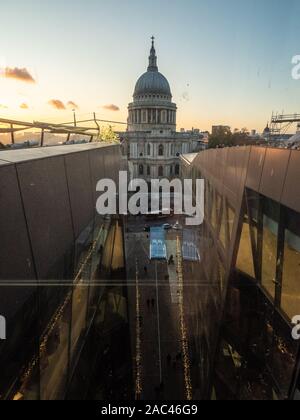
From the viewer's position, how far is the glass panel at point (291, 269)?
11.2 feet

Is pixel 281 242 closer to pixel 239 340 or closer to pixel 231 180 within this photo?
pixel 239 340

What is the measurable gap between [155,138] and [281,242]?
66.8 m

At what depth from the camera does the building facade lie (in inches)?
2726

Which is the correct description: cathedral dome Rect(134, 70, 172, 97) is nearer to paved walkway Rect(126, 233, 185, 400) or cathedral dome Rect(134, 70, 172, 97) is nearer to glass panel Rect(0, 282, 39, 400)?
paved walkway Rect(126, 233, 185, 400)

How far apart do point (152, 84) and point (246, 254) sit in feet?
253

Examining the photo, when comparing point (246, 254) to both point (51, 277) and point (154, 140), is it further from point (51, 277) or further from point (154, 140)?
point (154, 140)

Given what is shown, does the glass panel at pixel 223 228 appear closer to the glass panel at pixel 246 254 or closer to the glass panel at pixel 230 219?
the glass panel at pixel 230 219

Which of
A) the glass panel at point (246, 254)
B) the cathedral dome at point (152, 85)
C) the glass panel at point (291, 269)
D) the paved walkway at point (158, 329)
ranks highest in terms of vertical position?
the cathedral dome at point (152, 85)

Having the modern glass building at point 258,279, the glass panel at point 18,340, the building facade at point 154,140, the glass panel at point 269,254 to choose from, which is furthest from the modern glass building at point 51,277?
the building facade at point 154,140

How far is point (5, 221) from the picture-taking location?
2580mm

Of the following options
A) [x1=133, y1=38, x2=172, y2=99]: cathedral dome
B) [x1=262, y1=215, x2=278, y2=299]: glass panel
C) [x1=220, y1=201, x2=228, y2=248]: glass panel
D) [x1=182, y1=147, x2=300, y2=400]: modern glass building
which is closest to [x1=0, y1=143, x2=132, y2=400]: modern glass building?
[x1=182, y1=147, x2=300, y2=400]: modern glass building

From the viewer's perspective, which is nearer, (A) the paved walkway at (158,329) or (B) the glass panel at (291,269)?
(B) the glass panel at (291,269)

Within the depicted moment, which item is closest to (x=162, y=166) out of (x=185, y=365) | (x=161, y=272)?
(x=161, y=272)

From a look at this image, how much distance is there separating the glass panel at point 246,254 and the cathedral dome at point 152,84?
7499cm
